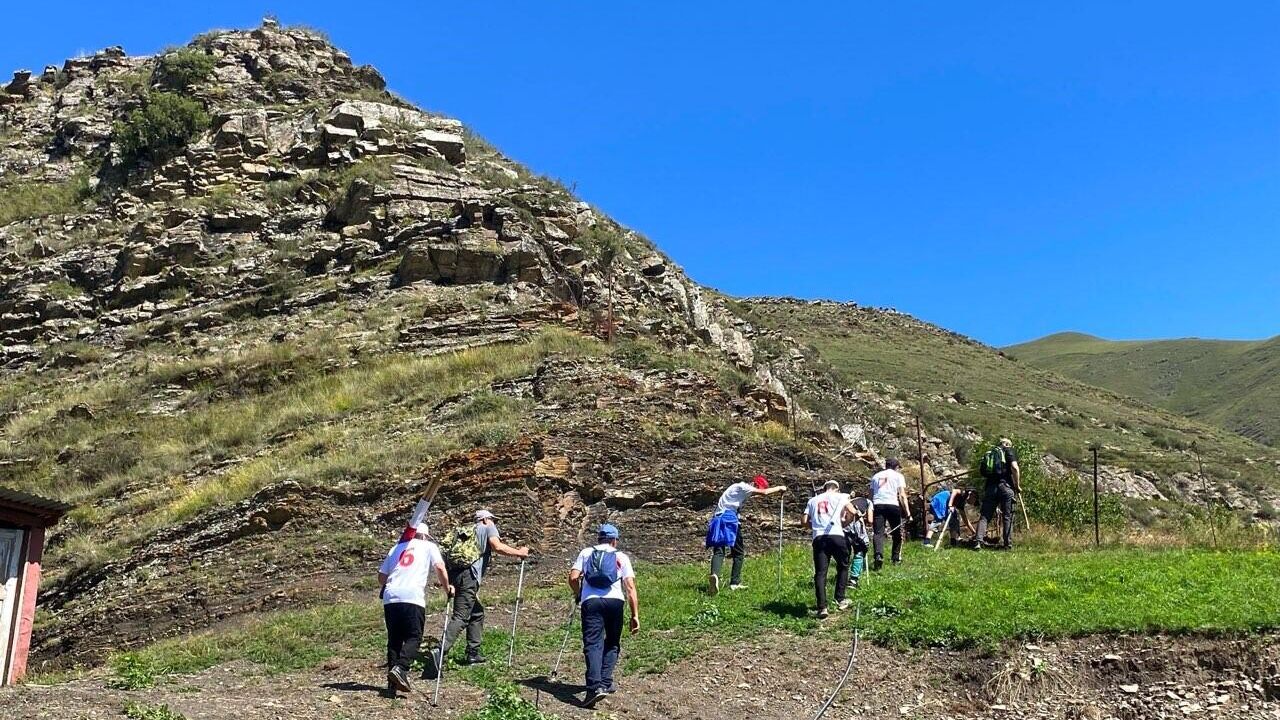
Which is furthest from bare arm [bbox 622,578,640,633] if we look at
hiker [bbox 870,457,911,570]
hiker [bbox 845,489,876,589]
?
hiker [bbox 870,457,911,570]

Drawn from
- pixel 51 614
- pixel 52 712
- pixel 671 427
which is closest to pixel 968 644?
pixel 52 712

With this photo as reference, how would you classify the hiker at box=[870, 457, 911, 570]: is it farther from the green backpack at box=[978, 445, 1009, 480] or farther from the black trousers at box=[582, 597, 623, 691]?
the black trousers at box=[582, 597, 623, 691]

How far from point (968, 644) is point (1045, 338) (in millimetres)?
170392

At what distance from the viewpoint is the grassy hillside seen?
1965 inches

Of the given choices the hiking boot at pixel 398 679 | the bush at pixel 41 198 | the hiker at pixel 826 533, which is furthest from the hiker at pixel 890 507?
the bush at pixel 41 198

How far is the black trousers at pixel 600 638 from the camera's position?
9.77m

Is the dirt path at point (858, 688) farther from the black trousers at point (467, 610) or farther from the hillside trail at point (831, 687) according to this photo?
the black trousers at point (467, 610)

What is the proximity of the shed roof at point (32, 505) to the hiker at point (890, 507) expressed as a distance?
10877mm

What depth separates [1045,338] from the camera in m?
171

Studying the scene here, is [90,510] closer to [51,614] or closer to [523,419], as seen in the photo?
[51,614]

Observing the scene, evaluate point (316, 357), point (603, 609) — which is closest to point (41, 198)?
point (316, 357)

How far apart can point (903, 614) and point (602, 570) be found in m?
3.97

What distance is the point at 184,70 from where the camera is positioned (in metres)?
46.8

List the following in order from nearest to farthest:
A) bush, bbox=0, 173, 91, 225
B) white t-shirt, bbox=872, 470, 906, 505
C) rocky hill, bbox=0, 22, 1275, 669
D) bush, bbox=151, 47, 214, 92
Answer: white t-shirt, bbox=872, 470, 906, 505 < rocky hill, bbox=0, 22, 1275, 669 < bush, bbox=0, 173, 91, 225 < bush, bbox=151, 47, 214, 92
